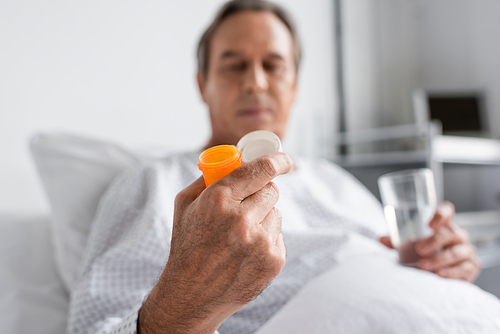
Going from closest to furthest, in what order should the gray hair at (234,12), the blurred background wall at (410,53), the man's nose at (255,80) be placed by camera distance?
the man's nose at (255,80)
the gray hair at (234,12)
the blurred background wall at (410,53)

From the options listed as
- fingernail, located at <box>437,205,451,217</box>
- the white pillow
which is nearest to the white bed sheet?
the white pillow

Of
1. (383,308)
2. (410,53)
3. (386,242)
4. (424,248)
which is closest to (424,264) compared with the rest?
(424,248)

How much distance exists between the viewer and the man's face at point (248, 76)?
2.24 feet

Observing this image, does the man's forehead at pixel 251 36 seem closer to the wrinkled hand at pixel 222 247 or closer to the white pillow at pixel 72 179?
the white pillow at pixel 72 179

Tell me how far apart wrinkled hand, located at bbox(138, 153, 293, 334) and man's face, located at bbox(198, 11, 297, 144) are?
39 centimetres

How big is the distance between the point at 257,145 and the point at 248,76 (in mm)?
401

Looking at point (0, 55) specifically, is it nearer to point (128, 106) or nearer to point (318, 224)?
point (128, 106)

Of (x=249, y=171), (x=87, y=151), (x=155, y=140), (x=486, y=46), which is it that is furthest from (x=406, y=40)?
(x=249, y=171)

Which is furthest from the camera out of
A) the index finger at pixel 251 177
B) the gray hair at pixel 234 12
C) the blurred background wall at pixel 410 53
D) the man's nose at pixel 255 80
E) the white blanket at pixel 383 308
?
the blurred background wall at pixel 410 53

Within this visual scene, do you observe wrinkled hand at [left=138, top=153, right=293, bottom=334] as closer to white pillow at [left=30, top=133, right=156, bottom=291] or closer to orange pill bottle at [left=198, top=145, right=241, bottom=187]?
orange pill bottle at [left=198, top=145, right=241, bottom=187]

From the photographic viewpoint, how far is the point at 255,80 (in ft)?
2.21

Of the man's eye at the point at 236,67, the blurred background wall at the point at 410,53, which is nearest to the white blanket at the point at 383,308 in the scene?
the man's eye at the point at 236,67

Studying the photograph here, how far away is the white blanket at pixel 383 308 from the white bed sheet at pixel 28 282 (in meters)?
0.39

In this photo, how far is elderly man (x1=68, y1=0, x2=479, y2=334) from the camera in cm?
28
